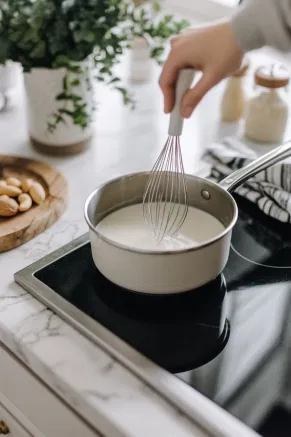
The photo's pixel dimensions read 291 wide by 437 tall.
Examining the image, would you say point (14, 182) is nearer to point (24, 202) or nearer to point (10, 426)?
point (24, 202)

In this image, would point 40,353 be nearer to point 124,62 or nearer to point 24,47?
point 24,47

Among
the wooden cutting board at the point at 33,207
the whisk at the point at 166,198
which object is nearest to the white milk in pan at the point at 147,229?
the whisk at the point at 166,198

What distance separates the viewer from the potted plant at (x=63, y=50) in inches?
31.9

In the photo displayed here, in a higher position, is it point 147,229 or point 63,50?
point 63,50

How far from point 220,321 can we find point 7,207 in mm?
335

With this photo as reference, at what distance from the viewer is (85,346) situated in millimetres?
570

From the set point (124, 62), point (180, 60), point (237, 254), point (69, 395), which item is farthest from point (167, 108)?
point (124, 62)

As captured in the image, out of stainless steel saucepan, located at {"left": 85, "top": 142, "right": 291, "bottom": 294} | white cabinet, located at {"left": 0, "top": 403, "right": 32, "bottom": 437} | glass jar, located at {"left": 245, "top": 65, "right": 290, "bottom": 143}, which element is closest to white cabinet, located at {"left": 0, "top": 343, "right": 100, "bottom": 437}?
white cabinet, located at {"left": 0, "top": 403, "right": 32, "bottom": 437}

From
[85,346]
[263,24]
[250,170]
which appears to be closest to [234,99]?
[250,170]

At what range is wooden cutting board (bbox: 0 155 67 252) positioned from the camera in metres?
0.72

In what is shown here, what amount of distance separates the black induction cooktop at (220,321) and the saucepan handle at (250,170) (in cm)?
9

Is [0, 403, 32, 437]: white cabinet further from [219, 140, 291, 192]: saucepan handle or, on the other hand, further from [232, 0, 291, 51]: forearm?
[232, 0, 291, 51]: forearm

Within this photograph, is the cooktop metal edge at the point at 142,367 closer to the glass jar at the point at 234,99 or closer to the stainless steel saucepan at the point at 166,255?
the stainless steel saucepan at the point at 166,255

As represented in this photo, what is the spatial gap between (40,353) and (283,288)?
29 cm
